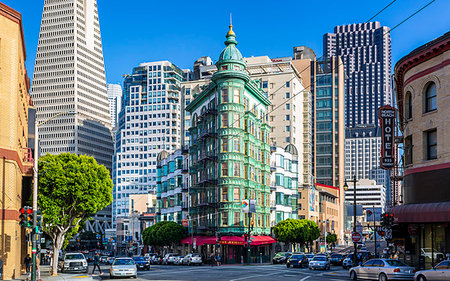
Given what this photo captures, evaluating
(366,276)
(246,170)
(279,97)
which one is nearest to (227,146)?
(246,170)

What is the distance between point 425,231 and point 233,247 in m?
42.2

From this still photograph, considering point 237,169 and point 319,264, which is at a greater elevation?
point 237,169

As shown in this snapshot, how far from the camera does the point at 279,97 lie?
132 meters

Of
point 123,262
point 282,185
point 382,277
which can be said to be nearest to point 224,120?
point 282,185

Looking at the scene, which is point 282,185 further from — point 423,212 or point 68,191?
point 423,212

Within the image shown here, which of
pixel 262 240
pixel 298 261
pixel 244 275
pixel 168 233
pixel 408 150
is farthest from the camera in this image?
pixel 168 233

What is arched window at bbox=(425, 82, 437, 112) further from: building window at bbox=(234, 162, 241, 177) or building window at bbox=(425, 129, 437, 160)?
building window at bbox=(234, 162, 241, 177)

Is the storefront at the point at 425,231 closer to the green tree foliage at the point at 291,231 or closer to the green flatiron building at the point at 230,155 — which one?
the green flatiron building at the point at 230,155

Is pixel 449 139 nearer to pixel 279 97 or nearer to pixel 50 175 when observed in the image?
pixel 50 175

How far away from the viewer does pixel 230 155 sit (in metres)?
78.0

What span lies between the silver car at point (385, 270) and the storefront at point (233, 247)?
129 feet

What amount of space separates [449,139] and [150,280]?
21.8 meters

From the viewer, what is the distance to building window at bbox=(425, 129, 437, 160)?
39531mm

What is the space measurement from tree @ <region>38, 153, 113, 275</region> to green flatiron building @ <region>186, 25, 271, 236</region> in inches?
966
